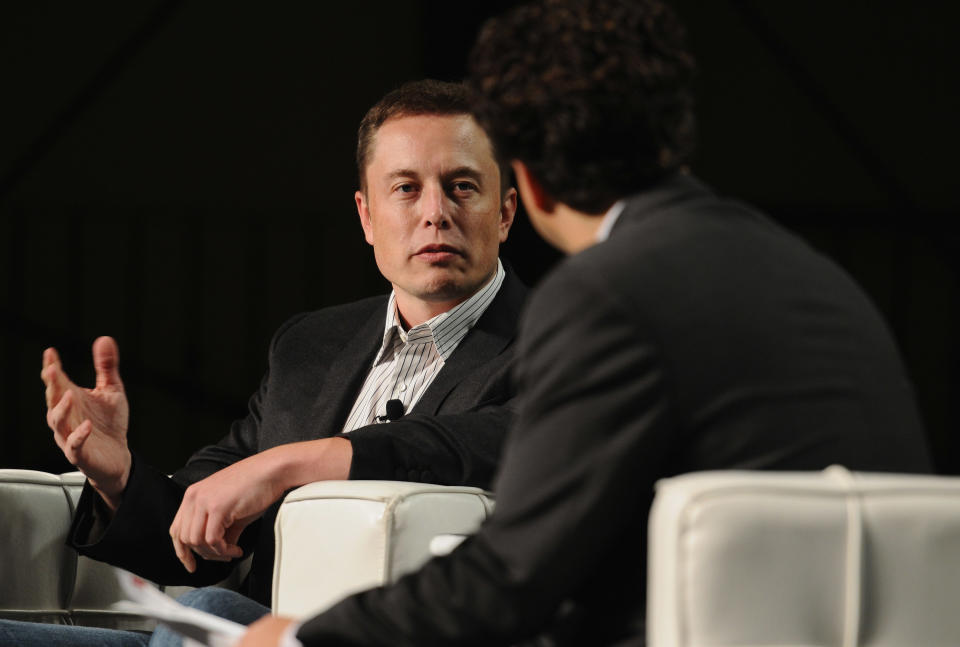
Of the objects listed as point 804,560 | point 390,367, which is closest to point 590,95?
point 804,560

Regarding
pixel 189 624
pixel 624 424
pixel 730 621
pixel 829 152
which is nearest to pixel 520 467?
pixel 624 424

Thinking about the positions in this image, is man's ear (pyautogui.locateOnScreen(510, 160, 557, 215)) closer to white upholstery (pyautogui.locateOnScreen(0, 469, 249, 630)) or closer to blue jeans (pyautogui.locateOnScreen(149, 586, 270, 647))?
blue jeans (pyautogui.locateOnScreen(149, 586, 270, 647))

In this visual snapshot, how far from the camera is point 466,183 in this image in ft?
6.52

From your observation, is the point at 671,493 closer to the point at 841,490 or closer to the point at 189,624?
the point at 841,490

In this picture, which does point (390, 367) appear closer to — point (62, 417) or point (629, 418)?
→ point (62, 417)

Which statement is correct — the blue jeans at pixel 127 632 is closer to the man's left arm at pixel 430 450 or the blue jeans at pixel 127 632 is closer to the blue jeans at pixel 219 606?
the blue jeans at pixel 219 606

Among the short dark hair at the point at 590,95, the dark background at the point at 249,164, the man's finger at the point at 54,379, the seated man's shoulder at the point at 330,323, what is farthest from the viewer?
the dark background at the point at 249,164

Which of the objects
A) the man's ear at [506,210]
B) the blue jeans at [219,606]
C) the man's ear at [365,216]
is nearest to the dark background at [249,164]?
the man's ear at [365,216]

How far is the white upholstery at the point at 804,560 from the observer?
0.86 m

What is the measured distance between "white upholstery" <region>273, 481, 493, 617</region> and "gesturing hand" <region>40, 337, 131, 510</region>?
1.27 feet

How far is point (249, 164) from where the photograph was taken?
5410 mm

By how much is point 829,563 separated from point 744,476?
83 millimetres

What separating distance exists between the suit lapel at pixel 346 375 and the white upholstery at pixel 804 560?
1090 mm

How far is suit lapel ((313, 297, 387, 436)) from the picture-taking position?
1.95 m
